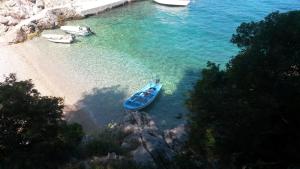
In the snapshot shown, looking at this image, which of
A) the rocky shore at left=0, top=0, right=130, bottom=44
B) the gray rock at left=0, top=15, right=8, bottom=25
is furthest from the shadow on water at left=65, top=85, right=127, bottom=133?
the gray rock at left=0, top=15, right=8, bottom=25

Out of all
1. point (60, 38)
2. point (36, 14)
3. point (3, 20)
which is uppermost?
point (36, 14)

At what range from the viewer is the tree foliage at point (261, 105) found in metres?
17.7

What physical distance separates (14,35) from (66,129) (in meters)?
30.8

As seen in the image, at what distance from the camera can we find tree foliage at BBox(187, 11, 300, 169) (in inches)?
696

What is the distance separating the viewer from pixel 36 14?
56469 mm

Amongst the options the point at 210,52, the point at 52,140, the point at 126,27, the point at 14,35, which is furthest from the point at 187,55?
the point at 52,140

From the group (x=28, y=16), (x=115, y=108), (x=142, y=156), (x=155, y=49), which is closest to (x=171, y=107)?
(x=115, y=108)

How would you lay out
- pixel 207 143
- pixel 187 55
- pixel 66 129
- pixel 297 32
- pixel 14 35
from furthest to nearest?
pixel 14 35 < pixel 187 55 < pixel 66 129 < pixel 207 143 < pixel 297 32

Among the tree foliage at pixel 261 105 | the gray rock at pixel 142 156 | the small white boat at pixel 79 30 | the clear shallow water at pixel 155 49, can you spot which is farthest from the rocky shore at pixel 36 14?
the tree foliage at pixel 261 105

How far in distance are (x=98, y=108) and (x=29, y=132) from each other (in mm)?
14604

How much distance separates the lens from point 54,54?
154 ft

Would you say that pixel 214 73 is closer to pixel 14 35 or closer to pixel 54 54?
pixel 54 54

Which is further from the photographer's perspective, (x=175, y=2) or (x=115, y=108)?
(x=175, y=2)

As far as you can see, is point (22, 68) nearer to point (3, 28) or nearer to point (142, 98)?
point (3, 28)
